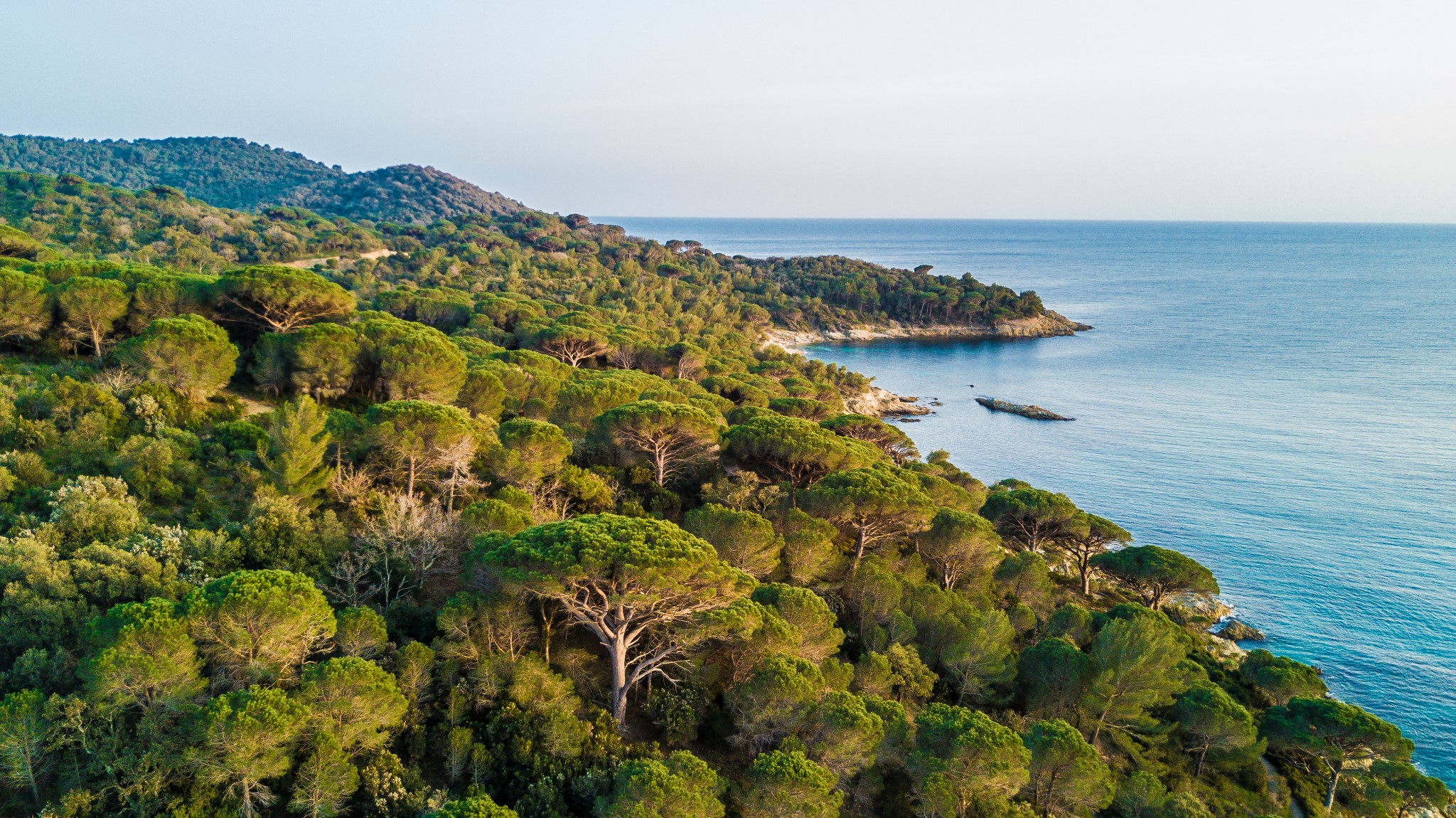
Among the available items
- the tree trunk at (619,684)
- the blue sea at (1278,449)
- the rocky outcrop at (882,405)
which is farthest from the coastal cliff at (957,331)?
the tree trunk at (619,684)

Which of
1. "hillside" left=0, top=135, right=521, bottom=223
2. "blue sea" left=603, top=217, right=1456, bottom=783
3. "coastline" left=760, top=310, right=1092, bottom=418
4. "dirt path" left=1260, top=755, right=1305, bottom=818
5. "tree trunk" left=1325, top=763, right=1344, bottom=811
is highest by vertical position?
"hillside" left=0, top=135, right=521, bottom=223

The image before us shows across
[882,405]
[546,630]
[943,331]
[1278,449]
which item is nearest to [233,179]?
[943,331]

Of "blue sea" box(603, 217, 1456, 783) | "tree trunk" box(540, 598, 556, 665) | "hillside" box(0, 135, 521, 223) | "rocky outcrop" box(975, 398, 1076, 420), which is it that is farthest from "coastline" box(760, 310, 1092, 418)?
"hillside" box(0, 135, 521, 223)

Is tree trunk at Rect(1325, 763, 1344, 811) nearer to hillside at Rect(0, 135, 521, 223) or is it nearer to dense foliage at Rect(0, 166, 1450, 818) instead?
dense foliage at Rect(0, 166, 1450, 818)

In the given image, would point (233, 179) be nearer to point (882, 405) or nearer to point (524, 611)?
point (882, 405)

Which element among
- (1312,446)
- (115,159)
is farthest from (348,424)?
(115,159)

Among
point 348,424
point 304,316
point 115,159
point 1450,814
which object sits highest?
point 115,159

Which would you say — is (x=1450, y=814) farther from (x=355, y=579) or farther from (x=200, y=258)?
(x=200, y=258)

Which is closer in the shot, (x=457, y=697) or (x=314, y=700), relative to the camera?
(x=314, y=700)
